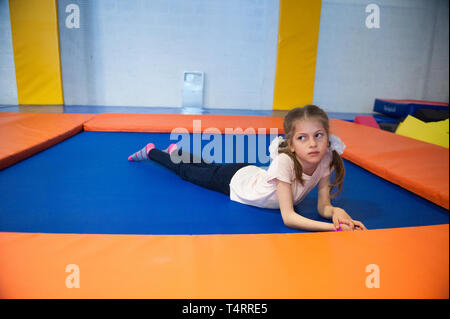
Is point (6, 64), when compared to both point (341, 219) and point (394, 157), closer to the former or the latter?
point (341, 219)

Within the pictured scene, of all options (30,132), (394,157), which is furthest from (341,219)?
(30,132)

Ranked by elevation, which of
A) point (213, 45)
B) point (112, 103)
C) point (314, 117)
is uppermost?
point (213, 45)

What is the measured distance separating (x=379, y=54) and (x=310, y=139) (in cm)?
565

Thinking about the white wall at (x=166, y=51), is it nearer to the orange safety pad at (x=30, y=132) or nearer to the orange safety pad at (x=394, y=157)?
the orange safety pad at (x=30, y=132)

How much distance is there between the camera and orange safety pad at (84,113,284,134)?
2.71 meters

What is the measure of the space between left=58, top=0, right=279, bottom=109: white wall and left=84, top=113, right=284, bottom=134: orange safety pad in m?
2.20

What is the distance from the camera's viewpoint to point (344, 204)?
127 cm

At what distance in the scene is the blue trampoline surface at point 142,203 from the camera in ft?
3.38

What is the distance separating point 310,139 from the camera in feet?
3.01

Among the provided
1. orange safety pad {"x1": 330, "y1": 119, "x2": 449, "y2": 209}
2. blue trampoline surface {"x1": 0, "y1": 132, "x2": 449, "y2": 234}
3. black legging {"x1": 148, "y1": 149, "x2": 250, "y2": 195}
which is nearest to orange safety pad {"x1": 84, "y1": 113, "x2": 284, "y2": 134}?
orange safety pad {"x1": 330, "y1": 119, "x2": 449, "y2": 209}

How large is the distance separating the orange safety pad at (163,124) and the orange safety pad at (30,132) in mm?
176
